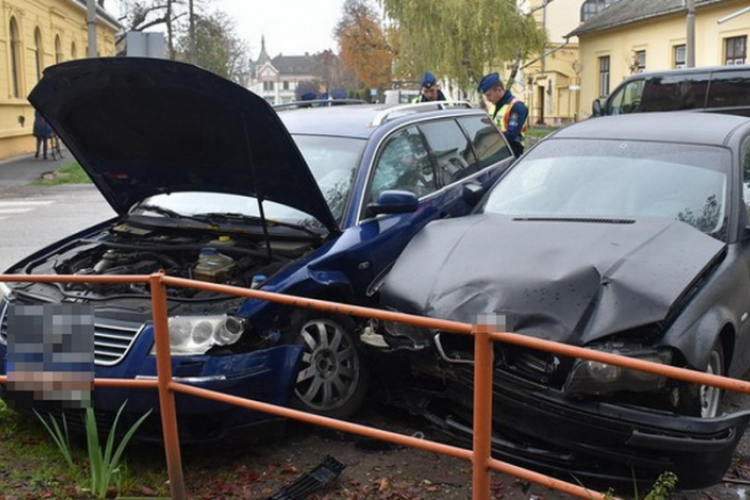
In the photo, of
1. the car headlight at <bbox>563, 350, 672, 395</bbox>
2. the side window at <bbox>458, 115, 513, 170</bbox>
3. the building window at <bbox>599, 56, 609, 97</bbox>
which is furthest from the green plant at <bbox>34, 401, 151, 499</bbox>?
the building window at <bbox>599, 56, 609, 97</bbox>

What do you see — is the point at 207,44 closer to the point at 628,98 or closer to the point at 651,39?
the point at 651,39

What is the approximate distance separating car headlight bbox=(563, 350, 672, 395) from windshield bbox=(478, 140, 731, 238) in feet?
4.72

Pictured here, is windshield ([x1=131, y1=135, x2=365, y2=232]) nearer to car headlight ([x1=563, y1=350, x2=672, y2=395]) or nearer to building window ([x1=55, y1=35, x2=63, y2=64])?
car headlight ([x1=563, y1=350, x2=672, y2=395])

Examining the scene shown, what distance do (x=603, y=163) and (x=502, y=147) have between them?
244 cm

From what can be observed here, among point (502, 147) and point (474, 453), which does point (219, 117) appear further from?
point (502, 147)

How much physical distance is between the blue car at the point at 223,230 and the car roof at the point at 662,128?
0.96 meters

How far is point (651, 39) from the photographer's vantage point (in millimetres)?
36906

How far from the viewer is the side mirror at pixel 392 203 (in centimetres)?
500

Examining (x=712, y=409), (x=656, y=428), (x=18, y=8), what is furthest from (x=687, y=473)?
(x=18, y=8)

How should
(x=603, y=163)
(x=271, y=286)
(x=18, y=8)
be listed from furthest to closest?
(x=18, y=8)
(x=603, y=163)
(x=271, y=286)

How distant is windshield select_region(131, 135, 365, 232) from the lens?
5.08 meters

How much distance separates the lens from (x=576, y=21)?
55.3 metres

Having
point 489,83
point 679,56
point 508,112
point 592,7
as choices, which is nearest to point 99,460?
point 508,112

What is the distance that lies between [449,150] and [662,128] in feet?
5.69
